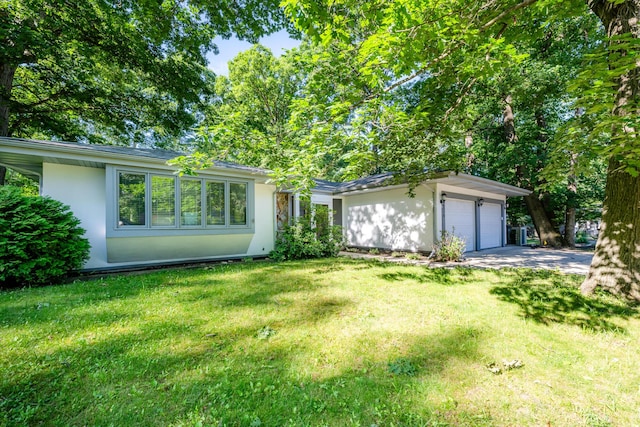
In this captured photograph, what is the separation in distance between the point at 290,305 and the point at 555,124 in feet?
61.3

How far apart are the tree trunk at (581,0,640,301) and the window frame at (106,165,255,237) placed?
26.6 feet

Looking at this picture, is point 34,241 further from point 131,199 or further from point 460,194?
point 460,194

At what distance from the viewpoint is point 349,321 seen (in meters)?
3.50

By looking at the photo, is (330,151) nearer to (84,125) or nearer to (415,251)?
(415,251)

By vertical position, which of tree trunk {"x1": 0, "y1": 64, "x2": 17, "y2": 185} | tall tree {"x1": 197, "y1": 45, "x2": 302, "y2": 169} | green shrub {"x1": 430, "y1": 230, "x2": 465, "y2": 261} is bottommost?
green shrub {"x1": 430, "y1": 230, "x2": 465, "y2": 261}

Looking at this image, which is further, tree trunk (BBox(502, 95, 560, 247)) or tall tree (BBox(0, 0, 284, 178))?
tree trunk (BBox(502, 95, 560, 247))

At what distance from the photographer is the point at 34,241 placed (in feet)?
16.6

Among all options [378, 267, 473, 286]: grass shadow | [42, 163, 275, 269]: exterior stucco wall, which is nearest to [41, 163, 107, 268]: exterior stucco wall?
[42, 163, 275, 269]: exterior stucco wall

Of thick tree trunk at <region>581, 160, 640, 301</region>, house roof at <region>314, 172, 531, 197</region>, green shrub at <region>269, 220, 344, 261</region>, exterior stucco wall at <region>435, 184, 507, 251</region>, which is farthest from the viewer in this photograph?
exterior stucco wall at <region>435, 184, 507, 251</region>

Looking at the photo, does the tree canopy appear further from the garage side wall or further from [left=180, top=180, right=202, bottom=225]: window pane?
the garage side wall

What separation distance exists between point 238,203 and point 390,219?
20.7ft

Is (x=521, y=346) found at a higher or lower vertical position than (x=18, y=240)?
lower

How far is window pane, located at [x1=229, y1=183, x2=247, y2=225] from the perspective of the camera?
26.3ft

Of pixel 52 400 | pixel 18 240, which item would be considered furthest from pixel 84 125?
pixel 52 400
